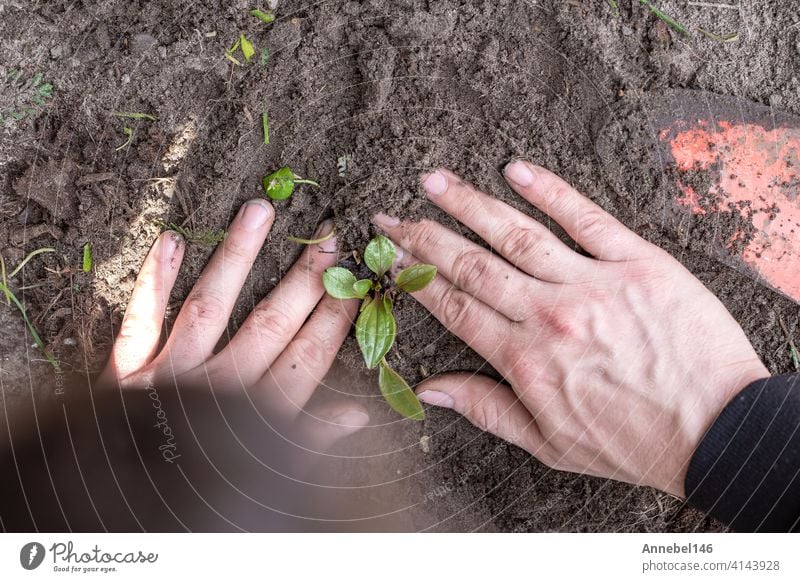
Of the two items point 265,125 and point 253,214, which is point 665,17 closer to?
point 265,125

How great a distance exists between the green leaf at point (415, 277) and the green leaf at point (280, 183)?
14.0 inches

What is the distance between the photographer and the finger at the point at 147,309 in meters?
1.61

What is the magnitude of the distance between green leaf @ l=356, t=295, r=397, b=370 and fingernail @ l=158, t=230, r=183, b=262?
1.69 feet

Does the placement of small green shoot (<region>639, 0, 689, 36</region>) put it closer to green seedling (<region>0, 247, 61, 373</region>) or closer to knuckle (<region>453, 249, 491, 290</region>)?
knuckle (<region>453, 249, 491, 290</region>)

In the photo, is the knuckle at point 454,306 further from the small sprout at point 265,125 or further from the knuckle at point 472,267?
the small sprout at point 265,125

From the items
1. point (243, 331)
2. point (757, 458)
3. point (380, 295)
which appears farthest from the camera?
point (243, 331)

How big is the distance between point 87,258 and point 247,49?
2.23ft

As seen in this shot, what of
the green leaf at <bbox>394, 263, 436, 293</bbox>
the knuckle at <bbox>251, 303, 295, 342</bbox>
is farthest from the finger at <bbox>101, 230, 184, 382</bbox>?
the green leaf at <bbox>394, 263, 436, 293</bbox>

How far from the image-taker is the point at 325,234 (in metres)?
1.58

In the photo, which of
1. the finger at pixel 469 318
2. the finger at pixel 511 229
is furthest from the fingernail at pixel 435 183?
the finger at pixel 469 318

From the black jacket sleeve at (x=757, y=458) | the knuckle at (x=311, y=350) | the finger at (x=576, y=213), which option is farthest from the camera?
the knuckle at (x=311, y=350)

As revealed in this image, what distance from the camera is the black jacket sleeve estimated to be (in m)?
1.44

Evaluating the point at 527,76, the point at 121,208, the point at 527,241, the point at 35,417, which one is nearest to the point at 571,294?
the point at 527,241

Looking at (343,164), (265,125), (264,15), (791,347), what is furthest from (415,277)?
(791,347)
